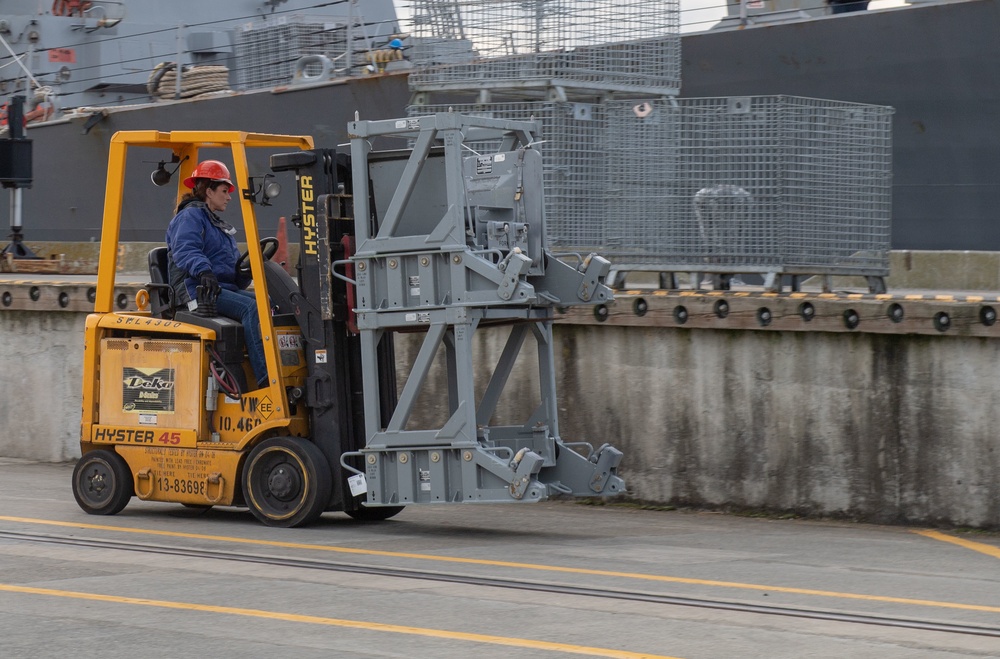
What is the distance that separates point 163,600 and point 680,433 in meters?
4.83

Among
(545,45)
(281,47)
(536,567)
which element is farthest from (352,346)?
(281,47)

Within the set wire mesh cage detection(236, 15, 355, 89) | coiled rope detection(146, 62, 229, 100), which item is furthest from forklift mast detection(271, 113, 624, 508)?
coiled rope detection(146, 62, 229, 100)

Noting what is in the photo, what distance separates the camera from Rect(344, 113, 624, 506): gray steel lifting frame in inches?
351

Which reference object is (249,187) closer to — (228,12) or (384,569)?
(384,569)

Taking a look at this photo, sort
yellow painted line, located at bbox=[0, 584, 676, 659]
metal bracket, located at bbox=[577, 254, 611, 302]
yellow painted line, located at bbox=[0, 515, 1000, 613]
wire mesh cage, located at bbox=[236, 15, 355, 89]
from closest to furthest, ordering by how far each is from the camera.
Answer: yellow painted line, located at bbox=[0, 584, 676, 659]
yellow painted line, located at bbox=[0, 515, 1000, 613]
metal bracket, located at bbox=[577, 254, 611, 302]
wire mesh cage, located at bbox=[236, 15, 355, 89]

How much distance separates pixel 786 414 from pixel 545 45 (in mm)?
4681

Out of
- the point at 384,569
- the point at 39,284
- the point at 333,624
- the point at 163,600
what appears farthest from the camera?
the point at 39,284

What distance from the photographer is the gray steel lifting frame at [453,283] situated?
29.2 feet

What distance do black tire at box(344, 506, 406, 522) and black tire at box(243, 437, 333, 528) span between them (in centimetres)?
60

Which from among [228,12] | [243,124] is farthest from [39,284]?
[228,12]

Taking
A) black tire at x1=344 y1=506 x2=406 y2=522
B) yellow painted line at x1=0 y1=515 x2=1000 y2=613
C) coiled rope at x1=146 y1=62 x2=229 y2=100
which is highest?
coiled rope at x1=146 y1=62 x2=229 y2=100

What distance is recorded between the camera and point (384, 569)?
7.97 meters

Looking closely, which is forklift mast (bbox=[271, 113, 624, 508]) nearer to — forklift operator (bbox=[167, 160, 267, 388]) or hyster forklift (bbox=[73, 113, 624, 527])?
hyster forklift (bbox=[73, 113, 624, 527])

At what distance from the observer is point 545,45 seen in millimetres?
13555
